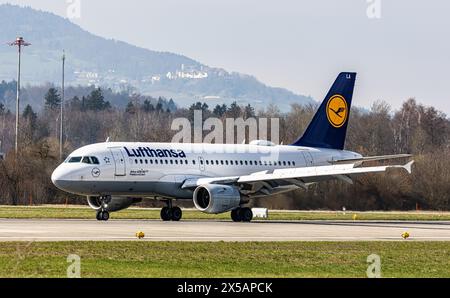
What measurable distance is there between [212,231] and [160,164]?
1306 cm

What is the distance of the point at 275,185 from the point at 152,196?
6.73m

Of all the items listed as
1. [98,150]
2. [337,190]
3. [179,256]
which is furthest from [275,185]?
[179,256]

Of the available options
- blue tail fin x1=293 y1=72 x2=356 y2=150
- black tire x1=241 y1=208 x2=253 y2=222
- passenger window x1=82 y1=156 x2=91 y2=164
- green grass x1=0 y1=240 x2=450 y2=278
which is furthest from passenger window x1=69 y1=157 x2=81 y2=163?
green grass x1=0 y1=240 x2=450 y2=278

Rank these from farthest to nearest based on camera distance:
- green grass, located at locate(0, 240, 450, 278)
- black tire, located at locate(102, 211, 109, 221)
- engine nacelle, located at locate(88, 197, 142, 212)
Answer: engine nacelle, located at locate(88, 197, 142, 212)
black tire, located at locate(102, 211, 109, 221)
green grass, located at locate(0, 240, 450, 278)

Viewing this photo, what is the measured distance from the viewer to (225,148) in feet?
215

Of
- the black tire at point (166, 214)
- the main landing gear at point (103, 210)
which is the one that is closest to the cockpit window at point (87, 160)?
the main landing gear at point (103, 210)

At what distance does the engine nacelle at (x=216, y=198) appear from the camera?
5894 centimetres

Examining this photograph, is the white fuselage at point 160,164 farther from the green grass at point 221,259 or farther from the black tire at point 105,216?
the green grass at point 221,259

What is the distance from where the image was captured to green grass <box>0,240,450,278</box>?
30406 millimetres

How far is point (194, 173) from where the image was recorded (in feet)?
206

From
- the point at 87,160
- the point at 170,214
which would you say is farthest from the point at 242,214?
the point at 87,160

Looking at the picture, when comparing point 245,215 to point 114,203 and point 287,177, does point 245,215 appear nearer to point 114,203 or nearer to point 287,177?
point 287,177

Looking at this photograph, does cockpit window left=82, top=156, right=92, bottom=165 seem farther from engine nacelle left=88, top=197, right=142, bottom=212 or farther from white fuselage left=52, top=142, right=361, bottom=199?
engine nacelle left=88, top=197, right=142, bottom=212
